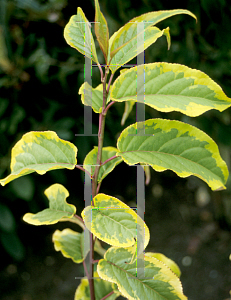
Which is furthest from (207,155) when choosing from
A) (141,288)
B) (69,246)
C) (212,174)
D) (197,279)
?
(197,279)

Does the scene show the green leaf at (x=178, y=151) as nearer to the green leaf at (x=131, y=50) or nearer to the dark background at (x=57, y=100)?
the green leaf at (x=131, y=50)

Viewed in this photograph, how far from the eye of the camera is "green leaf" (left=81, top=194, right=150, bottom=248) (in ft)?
1.27

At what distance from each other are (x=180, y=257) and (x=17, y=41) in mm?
1783

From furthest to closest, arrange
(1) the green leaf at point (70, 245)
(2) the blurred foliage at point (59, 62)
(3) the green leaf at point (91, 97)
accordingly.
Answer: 1. (2) the blurred foliage at point (59, 62)
2. (1) the green leaf at point (70, 245)
3. (3) the green leaf at point (91, 97)

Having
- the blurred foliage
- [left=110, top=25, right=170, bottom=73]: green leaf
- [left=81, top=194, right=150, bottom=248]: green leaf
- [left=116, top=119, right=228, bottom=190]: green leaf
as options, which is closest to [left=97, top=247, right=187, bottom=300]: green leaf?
[left=81, top=194, right=150, bottom=248]: green leaf

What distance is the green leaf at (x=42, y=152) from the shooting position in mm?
412

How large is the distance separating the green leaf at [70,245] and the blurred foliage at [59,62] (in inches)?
21.7

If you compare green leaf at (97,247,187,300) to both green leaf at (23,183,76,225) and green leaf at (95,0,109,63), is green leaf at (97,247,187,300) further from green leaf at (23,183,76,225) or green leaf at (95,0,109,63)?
green leaf at (95,0,109,63)

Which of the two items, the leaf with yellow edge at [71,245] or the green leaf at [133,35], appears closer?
the green leaf at [133,35]

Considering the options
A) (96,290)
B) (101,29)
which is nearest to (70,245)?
(96,290)

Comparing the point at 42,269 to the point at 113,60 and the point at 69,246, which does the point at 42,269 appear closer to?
the point at 69,246

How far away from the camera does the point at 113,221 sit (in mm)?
408

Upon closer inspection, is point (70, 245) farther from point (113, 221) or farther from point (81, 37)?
point (81, 37)

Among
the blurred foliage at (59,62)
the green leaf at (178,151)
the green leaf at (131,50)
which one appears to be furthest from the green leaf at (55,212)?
the blurred foliage at (59,62)
